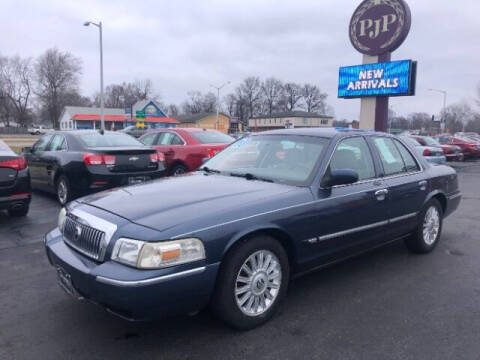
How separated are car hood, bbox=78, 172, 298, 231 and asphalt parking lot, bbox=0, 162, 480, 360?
2.98ft

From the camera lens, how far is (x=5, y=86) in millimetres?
79500

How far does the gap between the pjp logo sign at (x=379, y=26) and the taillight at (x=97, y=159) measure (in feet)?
49.0

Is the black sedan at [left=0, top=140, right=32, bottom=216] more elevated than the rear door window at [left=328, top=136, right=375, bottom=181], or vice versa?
the rear door window at [left=328, top=136, right=375, bottom=181]

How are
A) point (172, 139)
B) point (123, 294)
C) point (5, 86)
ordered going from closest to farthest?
1. point (123, 294)
2. point (172, 139)
3. point (5, 86)

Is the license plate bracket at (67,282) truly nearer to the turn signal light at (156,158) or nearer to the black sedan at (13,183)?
the black sedan at (13,183)

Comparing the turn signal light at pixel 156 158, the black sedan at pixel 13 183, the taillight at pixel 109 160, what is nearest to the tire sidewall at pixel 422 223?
the turn signal light at pixel 156 158

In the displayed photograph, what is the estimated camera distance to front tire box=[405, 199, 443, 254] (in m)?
4.88

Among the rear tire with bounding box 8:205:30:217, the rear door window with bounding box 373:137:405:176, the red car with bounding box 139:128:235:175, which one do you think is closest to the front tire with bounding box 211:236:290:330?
the rear door window with bounding box 373:137:405:176

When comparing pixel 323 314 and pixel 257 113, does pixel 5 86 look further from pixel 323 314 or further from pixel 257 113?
pixel 323 314

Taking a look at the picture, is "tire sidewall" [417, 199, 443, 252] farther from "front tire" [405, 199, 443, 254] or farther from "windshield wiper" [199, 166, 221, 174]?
"windshield wiper" [199, 166, 221, 174]

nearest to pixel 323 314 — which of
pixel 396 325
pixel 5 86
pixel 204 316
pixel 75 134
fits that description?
pixel 396 325

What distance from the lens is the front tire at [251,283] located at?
2902 millimetres

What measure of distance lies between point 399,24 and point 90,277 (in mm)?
18141

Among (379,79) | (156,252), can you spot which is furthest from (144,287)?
(379,79)
